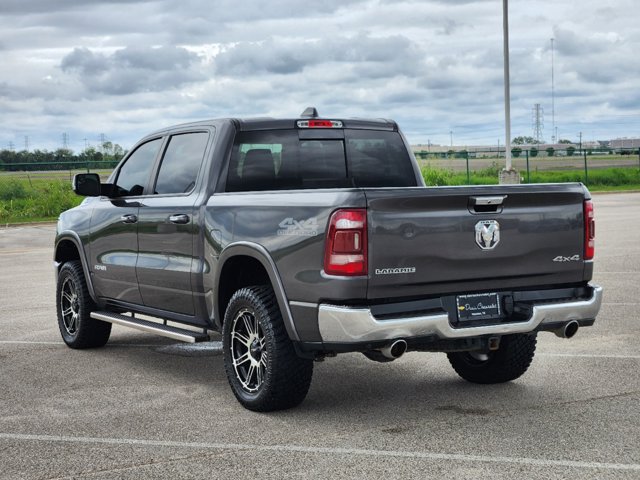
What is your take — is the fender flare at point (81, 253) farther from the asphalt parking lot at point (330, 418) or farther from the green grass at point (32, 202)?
the green grass at point (32, 202)

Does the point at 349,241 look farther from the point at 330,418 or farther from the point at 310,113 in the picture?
the point at 310,113

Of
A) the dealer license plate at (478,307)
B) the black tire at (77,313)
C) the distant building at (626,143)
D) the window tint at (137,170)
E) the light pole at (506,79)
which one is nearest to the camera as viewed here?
the dealer license plate at (478,307)

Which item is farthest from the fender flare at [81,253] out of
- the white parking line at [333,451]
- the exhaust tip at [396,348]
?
the exhaust tip at [396,348]

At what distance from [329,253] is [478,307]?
1.07m

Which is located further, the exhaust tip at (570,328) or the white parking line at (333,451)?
the exhaust tip at (570,328)

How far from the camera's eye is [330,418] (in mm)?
6797

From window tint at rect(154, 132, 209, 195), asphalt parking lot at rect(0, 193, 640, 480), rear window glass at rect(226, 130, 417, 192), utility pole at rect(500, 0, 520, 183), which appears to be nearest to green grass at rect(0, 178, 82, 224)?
utility pole at rect(500, 0, 520, 183)

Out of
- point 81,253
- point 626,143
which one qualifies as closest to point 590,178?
point 81,253

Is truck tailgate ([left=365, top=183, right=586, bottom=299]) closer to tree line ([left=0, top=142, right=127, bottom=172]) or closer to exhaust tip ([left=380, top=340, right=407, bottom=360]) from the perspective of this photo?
exhaust tip ([left=380, top=340, right=407, bottom=360])

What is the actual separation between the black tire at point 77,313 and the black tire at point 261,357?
269 cm

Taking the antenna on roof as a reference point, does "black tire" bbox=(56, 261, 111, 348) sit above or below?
below

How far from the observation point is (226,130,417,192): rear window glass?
7.81 meters

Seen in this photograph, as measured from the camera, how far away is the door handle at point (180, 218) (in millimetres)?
7793

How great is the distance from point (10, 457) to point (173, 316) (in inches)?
93.3
